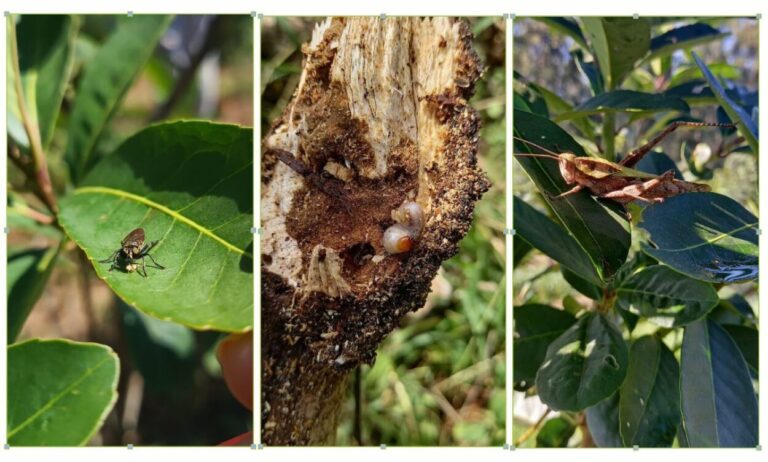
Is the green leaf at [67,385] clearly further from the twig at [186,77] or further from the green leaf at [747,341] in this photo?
the green leaf at [747,341]

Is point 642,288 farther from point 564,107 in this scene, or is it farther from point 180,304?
point 180,304

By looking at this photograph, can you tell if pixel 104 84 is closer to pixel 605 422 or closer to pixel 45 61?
pixel 45 61

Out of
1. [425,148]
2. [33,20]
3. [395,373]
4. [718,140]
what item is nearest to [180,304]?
[425,148]

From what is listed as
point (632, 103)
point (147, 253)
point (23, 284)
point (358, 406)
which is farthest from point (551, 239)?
point (23, 284)

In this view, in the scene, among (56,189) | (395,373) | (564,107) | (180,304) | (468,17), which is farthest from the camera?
(395,373)

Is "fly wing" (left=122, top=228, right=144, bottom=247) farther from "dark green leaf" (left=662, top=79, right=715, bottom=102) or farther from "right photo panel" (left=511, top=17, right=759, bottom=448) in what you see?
"dark green leaf" (left=662, top=79, right=715, bottom=102)

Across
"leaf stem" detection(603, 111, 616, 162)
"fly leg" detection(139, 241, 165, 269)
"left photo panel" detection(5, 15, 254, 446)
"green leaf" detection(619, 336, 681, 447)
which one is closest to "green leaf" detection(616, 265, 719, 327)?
"green leaf" detection(619, 336, 681, 447)

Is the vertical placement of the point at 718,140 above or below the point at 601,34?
below
